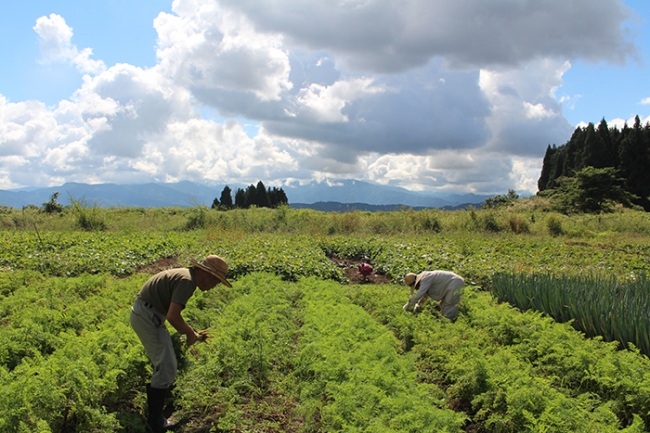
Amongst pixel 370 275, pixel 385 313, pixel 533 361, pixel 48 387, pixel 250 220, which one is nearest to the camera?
pixel 48 387

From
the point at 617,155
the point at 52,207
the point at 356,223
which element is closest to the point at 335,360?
the point at 356,223

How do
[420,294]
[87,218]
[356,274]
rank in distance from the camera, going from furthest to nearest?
1. [87,218]
2. [356,274]
3. [420,294]

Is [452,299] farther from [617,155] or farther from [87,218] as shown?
[617,155]

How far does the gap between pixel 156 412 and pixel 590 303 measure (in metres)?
7.05

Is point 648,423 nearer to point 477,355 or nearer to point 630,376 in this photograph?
point 630,376

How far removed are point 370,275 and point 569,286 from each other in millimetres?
6530

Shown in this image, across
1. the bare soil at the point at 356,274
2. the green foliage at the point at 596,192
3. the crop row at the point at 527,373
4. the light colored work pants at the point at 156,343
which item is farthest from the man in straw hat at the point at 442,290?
the green foliage at the point at 596,192

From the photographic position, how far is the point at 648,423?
459cm

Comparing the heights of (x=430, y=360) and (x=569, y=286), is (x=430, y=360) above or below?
below

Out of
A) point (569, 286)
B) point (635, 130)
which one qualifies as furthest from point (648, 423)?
point (635, 130)

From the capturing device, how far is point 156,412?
454 cm

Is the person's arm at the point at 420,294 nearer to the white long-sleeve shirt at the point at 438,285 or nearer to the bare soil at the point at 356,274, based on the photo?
the white long-sleeve shirt at the point at 438,285

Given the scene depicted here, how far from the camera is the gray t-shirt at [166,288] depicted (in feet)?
14.7

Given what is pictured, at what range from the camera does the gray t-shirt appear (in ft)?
14.7
